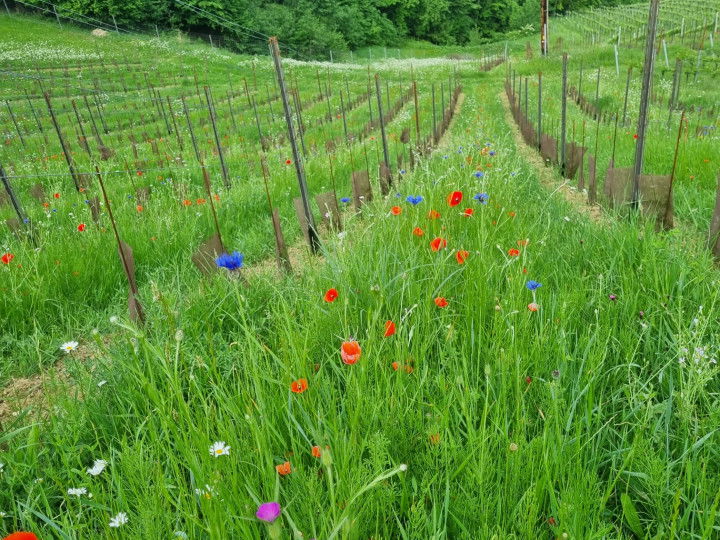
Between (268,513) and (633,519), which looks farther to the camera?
(633,519)

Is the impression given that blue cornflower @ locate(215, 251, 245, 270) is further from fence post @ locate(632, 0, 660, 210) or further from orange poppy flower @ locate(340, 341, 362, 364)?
fence post @ locate(632, 0, 660, 210)

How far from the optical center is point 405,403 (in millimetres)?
1398

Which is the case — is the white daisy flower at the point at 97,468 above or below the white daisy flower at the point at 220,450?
below

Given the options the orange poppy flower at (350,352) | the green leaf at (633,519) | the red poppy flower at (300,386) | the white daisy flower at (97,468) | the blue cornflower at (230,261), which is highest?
the orange poppy flower at (350,352)

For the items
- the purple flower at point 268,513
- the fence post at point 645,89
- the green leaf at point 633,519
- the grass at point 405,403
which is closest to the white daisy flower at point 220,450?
the grass at point 405,403

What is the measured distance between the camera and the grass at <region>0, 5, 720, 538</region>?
1088 millimetres

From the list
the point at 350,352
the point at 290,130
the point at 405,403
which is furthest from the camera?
the point at 290,130

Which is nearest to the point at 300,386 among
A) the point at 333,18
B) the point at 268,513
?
the point at 268,513

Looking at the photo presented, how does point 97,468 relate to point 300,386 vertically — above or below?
below

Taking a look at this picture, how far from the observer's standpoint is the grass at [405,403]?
1088 millimetres

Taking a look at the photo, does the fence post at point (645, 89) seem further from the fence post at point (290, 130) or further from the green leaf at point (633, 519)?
the green leaf at point (633, 519)

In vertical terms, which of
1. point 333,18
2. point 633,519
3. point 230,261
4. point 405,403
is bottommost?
point 633,519

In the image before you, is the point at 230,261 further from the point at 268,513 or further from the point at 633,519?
the point at 633,519

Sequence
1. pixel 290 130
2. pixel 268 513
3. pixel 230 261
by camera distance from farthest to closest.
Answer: pixel 290 130
pixel 230 261
pixel 268 513
